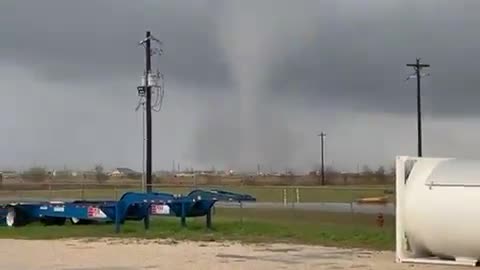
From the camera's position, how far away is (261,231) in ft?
83.5

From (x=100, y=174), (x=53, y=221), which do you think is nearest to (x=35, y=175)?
(x=100, y=174)

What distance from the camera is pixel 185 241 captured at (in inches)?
891

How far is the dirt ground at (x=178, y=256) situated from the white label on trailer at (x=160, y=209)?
139 inches

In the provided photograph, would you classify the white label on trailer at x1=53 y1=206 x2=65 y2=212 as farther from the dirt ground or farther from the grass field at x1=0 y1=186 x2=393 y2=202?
the grass field at x1=0 y1=186 x2=393 y2=202

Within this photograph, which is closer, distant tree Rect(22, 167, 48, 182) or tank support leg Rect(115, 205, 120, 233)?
tank support leg Rect(115, 205, 120, 233)

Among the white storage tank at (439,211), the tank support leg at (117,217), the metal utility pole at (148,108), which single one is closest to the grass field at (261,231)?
the tank support leg at (117,217)

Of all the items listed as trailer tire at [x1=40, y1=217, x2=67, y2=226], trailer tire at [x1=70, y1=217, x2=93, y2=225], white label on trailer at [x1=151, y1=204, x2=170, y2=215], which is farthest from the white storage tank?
trailer tire at [x1=40, y1=217, x2=67, y2=226]

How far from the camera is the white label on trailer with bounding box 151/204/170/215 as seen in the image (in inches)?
1032

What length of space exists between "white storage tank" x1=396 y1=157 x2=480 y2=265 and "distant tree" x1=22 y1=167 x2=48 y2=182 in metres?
88.0

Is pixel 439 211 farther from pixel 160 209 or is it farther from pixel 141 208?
pixel 141 208

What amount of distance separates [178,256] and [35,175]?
86145mm

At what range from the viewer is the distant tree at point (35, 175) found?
331ft

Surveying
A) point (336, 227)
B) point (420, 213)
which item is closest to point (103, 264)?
point (420, 213)

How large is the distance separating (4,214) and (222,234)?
9558 mm
